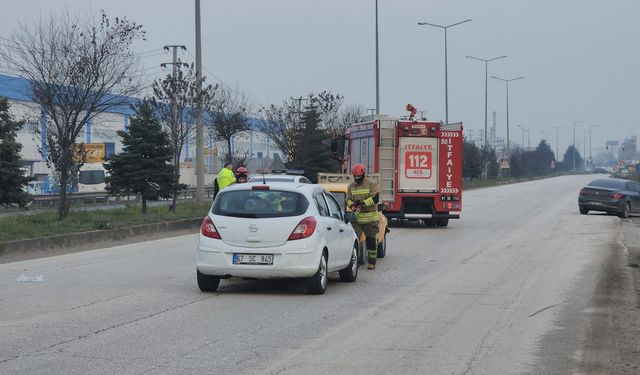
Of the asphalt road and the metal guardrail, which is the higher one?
the metal guardrail

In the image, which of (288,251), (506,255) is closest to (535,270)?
(506,255)

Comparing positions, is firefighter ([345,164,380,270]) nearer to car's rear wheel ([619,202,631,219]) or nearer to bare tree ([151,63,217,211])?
bare tree ([151,63,217,211])

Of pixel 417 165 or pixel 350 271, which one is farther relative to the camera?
pixel 417 165

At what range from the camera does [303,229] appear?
1212 cm

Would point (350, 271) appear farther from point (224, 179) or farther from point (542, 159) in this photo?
point (542, 159)

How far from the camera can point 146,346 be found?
8.61 metres

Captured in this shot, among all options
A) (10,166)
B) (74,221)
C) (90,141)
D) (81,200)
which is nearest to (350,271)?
(74,221)

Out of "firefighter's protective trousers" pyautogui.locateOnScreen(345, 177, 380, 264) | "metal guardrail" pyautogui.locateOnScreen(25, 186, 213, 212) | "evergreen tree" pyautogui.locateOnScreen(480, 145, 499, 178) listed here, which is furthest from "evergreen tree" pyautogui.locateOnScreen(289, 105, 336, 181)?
"evergreen tree" pyautogui.locateOnScreen(480, 145, 499, 178)

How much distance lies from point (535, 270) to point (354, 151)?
42.7ft

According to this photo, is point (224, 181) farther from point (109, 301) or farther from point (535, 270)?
point (109, 301)

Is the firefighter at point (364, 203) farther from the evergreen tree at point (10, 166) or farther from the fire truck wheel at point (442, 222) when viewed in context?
the evergreen tree at point (10, 166)

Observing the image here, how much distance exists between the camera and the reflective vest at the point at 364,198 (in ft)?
49.6

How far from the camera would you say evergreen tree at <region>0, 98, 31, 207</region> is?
3131 centimetres

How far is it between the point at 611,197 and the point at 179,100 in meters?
16.8
